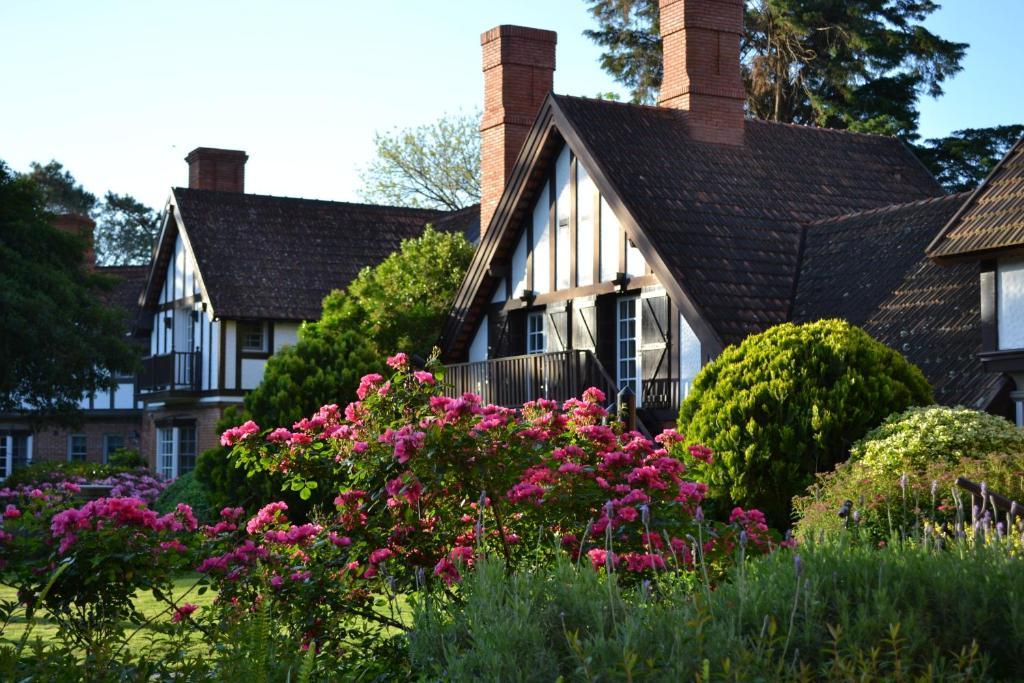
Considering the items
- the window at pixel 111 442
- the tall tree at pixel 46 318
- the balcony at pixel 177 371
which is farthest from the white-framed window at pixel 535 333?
the window at pixel 111 442

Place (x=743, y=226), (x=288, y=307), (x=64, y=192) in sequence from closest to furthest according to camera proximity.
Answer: (x=743, y=226) → (x=288, y=307) → (x=64, y=192)

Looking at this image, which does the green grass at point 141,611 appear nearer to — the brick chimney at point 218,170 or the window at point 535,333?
the window at point 535,333

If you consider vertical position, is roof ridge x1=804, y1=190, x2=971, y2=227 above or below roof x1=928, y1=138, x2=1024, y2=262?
above

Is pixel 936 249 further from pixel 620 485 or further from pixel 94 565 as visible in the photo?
pixel 94 565

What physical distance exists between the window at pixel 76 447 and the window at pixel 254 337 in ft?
38.3

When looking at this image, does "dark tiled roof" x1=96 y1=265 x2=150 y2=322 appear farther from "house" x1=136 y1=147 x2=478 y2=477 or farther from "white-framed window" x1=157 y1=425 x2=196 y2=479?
"white-framed window" x1=157 y1=425 x2=196 y2=479

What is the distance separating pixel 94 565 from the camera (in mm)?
7922

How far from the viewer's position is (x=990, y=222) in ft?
55.3

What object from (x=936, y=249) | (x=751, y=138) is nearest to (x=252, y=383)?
(x=751, y=138)

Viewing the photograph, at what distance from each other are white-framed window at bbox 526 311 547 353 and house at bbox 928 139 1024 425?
794cm

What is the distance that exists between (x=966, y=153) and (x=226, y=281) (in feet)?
63.5

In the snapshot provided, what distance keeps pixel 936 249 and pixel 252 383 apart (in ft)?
70.4

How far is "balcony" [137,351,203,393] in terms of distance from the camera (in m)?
35.7

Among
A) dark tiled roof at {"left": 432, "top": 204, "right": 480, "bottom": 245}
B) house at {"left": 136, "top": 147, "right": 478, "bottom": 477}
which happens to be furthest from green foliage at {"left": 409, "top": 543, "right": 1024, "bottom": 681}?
house at {"left": 136, "top": 147, "right": 478, "bottom": 477}
